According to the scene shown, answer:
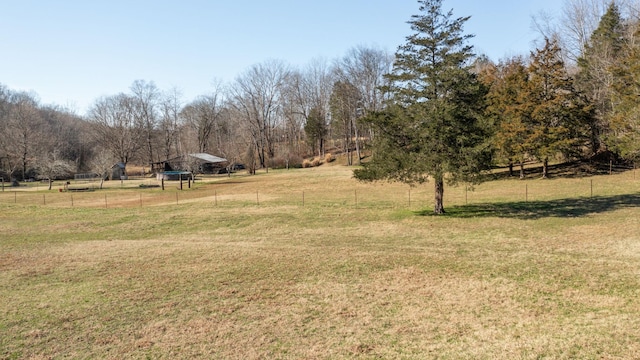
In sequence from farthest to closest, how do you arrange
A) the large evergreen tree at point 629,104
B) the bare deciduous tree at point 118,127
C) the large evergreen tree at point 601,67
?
the bare deciduous tree at point 118,127 → the large evergreen tree at point 601,67 → the large evergreen tree at point 629,104

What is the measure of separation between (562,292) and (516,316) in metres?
2.50

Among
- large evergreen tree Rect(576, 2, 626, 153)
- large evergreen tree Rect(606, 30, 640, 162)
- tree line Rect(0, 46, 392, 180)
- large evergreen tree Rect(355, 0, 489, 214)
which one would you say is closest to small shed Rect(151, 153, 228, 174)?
tree line Rect(0, 46, 392, 180)

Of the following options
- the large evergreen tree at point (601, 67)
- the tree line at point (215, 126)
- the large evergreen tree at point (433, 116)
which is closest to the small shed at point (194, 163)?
the tree line at point (215, 126)

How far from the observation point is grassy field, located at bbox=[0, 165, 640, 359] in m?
8.38

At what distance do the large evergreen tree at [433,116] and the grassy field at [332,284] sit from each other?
10.7 feet

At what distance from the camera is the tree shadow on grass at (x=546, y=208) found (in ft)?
74.9

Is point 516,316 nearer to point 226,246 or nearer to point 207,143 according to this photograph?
point 226,246

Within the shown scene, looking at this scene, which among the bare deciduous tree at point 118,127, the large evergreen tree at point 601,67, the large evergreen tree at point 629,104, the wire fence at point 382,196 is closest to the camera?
the large evergreen tree at point 629,104

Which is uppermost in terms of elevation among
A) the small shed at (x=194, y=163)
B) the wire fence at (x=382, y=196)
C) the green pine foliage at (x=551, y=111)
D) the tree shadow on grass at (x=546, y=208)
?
the green pine foliage at (x=551, y=111)

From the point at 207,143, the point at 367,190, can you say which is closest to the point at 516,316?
the point at 367,190

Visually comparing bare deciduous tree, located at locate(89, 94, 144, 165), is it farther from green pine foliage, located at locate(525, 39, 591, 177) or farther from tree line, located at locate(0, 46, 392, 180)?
green pine foliage, located at locate(525, 39, 591, 177)

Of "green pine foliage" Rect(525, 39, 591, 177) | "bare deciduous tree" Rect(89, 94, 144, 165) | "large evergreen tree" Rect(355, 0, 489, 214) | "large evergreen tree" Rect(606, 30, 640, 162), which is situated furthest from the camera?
"bare deciduous tree" Rect(89, 94, 144, 165)

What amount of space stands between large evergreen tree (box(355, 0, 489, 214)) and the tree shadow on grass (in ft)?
11.1

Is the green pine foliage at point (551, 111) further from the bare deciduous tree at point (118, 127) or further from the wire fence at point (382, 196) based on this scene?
the bare deciduous tree at point (118, 127)
